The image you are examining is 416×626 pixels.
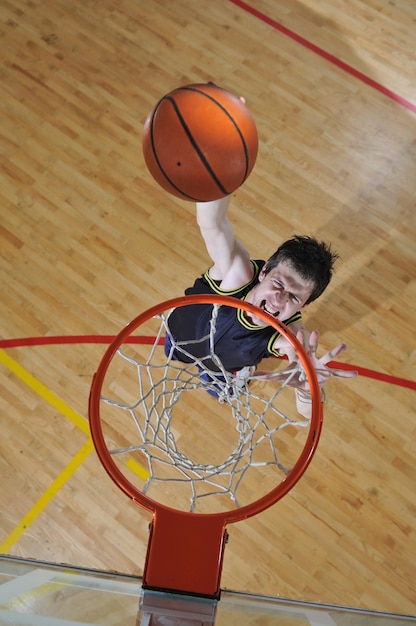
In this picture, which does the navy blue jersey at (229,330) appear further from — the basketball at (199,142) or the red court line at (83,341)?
the red court line at (83,341)

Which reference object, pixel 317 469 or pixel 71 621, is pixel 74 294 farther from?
pixel 71 621

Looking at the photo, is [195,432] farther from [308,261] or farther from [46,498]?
[308,261]

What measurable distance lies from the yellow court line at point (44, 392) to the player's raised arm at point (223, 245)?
1284 mm

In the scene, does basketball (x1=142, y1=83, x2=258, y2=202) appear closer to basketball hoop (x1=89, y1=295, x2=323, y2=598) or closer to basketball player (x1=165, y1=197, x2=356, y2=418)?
basketball player (x1=165, y1=197, x2=356, y2=418)

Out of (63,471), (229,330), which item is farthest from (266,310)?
(63,471)

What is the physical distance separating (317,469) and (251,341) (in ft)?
3.49

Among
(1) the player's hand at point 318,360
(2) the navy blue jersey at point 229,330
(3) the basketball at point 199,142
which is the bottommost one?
(2) the navy blue jersey at point 229,330

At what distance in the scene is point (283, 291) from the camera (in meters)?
2.12

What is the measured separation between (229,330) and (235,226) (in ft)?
4.13

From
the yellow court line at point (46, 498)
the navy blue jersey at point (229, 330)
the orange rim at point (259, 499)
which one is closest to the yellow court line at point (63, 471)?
the yellow court line at point (46, 498)

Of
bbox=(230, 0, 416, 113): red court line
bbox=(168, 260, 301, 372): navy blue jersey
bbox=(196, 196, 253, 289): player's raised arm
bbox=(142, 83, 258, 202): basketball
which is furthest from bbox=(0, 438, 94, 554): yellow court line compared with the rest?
bbox=(230, 0, 416, 113): red court line

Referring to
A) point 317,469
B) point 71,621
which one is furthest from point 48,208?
point 71,621

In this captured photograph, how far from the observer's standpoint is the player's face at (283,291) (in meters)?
2.12

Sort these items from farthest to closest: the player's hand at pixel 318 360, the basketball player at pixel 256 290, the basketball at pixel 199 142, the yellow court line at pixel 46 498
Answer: the yellow court line at pixel 46 498 → the basketball player at pixel 256 290 → the player's hand at pixel 318 360 → the basketball at pixel 199 142
